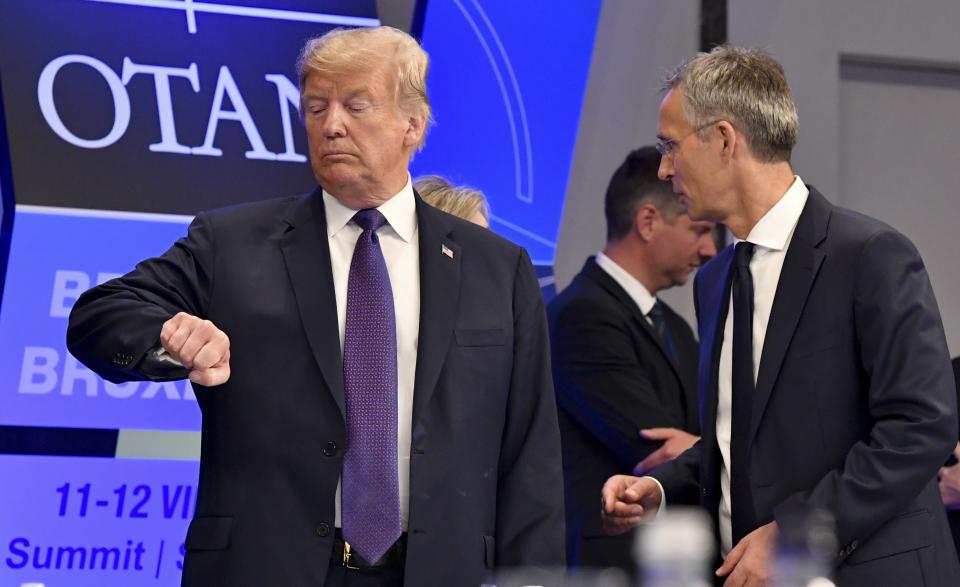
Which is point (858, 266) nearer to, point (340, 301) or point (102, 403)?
point (340, 301)

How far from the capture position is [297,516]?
2041 millimetres

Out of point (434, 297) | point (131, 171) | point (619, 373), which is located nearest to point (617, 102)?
point (619, 373)

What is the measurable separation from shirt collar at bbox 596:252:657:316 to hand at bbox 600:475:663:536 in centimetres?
128

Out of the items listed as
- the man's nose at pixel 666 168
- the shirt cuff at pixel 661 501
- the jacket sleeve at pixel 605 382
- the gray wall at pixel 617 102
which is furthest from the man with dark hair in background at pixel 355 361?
the gray wall at pixel 617 102

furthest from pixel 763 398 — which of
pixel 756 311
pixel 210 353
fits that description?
pixel 210 353

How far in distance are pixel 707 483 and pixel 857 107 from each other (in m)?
2.87

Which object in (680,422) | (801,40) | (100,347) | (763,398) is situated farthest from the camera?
(801,40)

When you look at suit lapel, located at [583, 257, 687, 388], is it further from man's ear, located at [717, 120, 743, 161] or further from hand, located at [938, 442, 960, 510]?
man's ear, located at [717, 120, 743, 161]

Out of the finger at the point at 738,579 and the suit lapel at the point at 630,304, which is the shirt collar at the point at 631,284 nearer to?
the suit lapel at the point at 630,304

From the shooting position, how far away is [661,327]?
12.2 ft

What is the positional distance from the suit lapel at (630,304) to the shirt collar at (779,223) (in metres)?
1.09

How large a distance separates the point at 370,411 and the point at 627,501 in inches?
24.8

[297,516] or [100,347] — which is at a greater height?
[100,347]

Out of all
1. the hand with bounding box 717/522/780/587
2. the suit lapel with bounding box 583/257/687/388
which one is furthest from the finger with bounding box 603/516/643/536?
the suit lapel with bounding box 583/257/687/388
